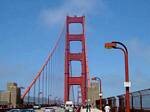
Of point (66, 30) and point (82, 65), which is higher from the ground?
point (66, 30)

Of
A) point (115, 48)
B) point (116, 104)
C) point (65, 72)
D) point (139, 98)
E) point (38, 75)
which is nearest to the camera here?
point (115, 48)

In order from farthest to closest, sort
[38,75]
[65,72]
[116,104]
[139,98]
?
[38,75] → [65,72] → [116,104] → [139,98]

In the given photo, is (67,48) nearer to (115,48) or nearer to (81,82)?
(81,82)

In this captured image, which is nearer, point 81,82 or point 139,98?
point 139,98

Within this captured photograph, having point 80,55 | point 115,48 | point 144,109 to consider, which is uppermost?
point 80,55

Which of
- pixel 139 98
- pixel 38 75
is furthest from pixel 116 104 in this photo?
pixel 38 75

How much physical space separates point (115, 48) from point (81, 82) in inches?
2796

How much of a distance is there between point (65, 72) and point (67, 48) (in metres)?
6.41

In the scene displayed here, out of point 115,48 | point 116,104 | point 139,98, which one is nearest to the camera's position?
point 115,48

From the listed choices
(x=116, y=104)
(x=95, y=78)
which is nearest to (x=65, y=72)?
(x=95, y=78)

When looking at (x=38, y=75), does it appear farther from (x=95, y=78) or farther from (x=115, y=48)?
(x=115, y=48)

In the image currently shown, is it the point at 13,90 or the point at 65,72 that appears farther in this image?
the point at 13,90

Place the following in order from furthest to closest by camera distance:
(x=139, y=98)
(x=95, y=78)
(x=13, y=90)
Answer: (x=13, y=90) → (x=95, y=78) → (x=139, y=98)

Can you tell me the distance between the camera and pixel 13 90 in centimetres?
12106
